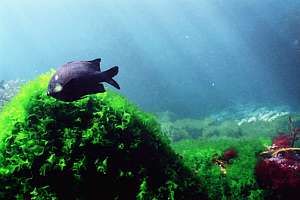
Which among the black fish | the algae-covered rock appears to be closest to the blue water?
the algae-covered rock

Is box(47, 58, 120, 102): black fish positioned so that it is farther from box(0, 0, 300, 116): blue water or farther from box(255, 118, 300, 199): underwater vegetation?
box(0, 0, 300, 116): blue water

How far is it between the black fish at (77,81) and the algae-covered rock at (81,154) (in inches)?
31.0

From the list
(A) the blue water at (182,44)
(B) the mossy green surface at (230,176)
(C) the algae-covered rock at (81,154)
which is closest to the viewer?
(C) the algae-covered rock at (81,154)

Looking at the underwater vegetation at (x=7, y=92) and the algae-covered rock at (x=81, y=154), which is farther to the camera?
the underwater vegetation at (x=7, y=92)

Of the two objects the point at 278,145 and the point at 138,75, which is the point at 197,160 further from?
the point at 138,75

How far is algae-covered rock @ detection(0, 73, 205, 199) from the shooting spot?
12.7 ft

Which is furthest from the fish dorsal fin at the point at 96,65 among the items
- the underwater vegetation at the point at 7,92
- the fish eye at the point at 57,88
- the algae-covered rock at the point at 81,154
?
the underwater vegetation at the point at 7,92

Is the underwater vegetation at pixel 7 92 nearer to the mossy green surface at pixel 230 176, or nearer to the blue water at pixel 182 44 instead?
the mossy green surface at pixel 230 176

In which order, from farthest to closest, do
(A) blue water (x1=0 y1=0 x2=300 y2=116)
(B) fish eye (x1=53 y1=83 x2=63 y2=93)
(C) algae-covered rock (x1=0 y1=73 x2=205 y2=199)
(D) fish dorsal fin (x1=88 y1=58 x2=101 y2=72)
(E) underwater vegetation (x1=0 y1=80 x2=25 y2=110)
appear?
(A) blue water (x1=0 y1=0 x2=300 y2=116) < (E) underwater vegetation (x1=0 y1=80 x2=25 y2=110) < (C) algae-covered rock (x1=0 y1=73 x2=205 y2=199) < (D) fish dorsal fin (x1=88 y1=58 x2=101 y2=72) < (B) fish eye (x1=53 y1=83 x2=63 y2=93)

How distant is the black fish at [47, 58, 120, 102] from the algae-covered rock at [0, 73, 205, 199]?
2.58ft

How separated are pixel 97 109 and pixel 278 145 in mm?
3476

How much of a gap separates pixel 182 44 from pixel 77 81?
358 ft

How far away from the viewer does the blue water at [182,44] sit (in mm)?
32969

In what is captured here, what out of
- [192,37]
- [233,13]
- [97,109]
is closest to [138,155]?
[97,109]
